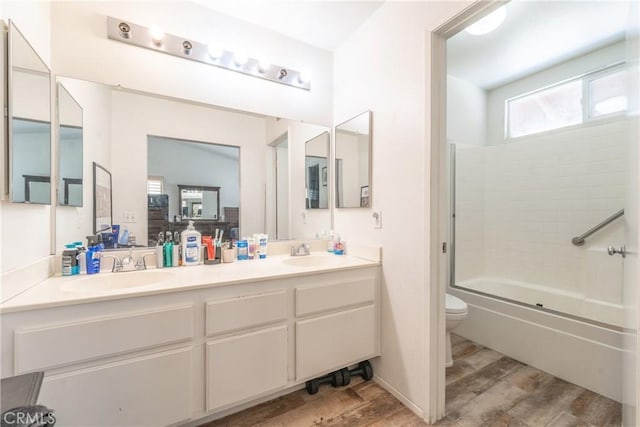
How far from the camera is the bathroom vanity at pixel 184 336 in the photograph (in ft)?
A: 3.36

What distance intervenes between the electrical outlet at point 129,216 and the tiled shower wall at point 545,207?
9.06 ft

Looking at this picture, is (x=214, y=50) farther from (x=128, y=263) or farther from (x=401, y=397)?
(x=401, y=397)

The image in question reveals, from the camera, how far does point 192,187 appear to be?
1809 millimetres

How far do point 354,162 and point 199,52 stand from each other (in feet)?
4.28

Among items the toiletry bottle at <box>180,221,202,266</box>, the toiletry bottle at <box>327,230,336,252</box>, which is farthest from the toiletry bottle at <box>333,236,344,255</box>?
the toiletry bottle at <box>180,221,202,266</box>

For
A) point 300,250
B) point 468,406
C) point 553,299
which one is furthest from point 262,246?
point 553,299

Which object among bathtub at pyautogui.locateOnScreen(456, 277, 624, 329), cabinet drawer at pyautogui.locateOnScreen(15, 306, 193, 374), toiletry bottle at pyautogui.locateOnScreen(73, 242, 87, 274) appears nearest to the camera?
cabinet drawer at pyautogui.locateOnScreen(15, 306, 193, 374)

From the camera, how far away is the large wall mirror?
1562 mm

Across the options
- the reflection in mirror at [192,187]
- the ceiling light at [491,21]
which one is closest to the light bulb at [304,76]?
the reflection in mirror at [192,187]

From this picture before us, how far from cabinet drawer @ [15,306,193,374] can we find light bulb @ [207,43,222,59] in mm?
1635

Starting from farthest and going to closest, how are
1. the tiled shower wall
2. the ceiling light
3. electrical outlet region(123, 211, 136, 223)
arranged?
Answer: the tiled shower wall < the ceiling light < electrical outlet region(123, 211, 136, 223)

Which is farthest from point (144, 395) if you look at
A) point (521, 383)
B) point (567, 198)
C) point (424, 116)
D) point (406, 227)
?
point (567, 198)

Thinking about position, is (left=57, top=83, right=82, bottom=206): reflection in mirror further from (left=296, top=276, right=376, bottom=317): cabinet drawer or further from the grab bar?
the grab bar

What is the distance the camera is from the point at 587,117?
2.39m
